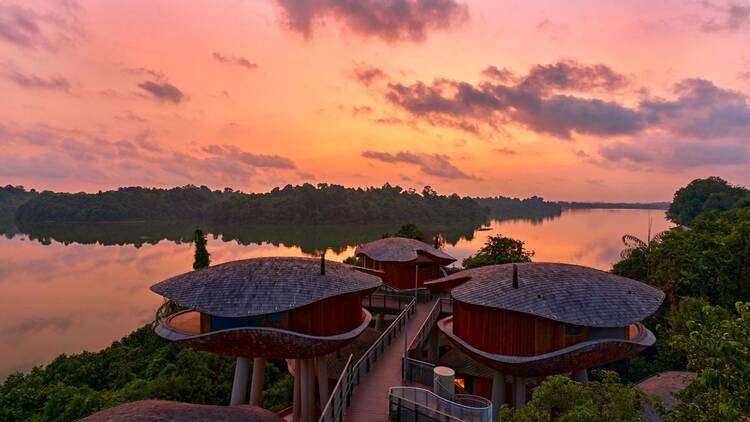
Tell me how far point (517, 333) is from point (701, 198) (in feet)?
449

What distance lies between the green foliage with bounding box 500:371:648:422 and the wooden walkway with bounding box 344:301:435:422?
7.07 m

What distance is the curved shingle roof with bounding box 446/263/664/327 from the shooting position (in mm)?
17319

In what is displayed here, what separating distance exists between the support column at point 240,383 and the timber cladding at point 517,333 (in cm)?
1146

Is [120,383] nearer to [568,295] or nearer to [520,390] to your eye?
[520,390]

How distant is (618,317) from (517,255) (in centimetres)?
2810

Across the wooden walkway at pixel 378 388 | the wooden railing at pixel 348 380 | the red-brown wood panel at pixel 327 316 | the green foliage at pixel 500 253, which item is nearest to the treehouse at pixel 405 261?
the green foliage at pixel 500 253

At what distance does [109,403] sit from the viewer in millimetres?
23859

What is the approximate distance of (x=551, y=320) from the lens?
1733 cm

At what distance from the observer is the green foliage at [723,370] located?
859cm

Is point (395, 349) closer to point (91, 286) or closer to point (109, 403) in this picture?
point (109, 403)

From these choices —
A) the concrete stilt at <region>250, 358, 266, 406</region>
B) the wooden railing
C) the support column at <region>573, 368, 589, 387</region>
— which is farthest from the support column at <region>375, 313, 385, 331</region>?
the support column at <region>573, 368, 589, 387</region>

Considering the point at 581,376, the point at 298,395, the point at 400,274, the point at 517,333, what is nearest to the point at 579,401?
the point at 517,333

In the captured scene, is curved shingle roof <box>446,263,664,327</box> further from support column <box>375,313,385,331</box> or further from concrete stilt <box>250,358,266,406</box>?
support column <box>375,313,385,331</box>

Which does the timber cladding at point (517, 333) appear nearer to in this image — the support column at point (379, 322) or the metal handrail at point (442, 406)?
the metal handrail at point (442, 406)
